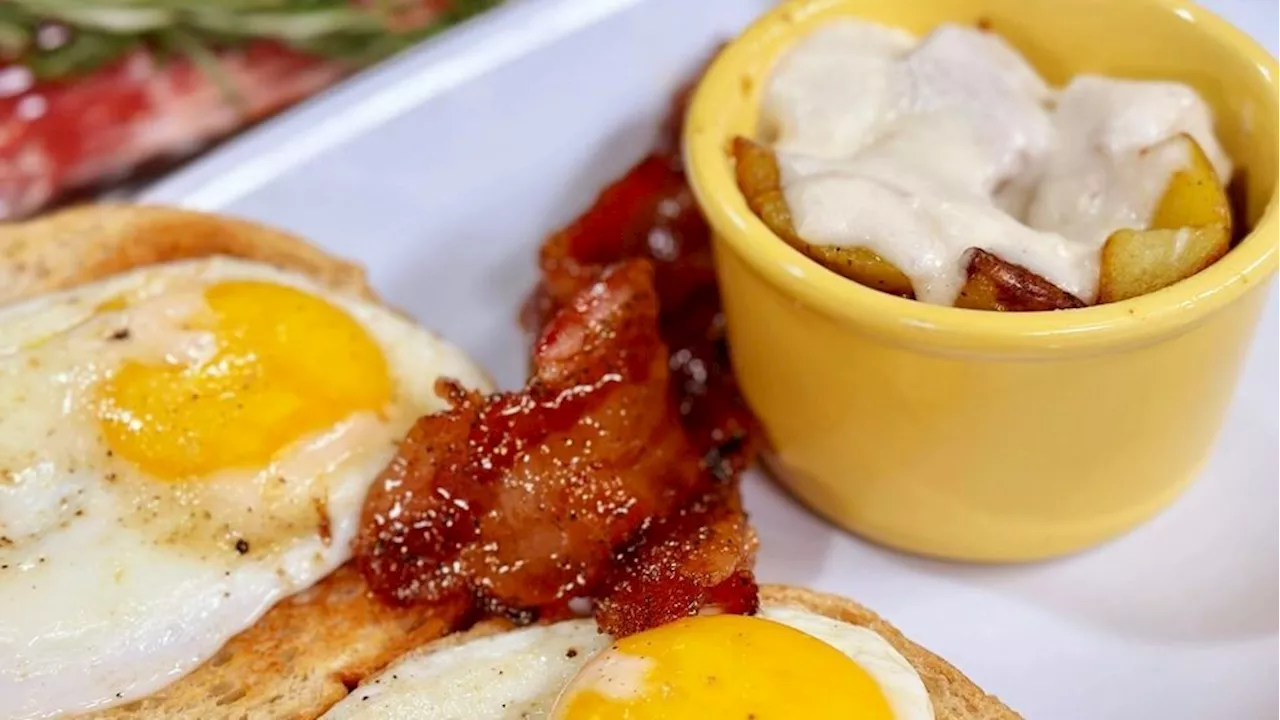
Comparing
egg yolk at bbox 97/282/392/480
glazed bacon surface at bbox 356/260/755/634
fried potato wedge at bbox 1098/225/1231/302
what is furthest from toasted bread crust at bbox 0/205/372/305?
fried potato wedge at bbox 1098/225/1231/302

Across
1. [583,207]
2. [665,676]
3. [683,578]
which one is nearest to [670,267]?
[583,207]

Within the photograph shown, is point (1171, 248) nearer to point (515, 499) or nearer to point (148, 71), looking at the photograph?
point (515, 499)

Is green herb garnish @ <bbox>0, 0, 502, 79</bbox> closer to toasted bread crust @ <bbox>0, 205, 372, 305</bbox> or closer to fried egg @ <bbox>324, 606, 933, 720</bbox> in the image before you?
toasted bread crust @ <bbox>0, 205, 372, 305</bbox>

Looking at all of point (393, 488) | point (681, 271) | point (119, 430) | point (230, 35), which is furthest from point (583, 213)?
point (230, 35)

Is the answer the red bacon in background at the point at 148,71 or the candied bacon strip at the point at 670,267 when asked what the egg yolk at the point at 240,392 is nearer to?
the candied bacon strip at the point at 670,267

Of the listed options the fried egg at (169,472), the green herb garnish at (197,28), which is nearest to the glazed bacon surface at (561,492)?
the fried egg at (169,472)

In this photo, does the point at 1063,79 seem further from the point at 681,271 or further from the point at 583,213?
the point at 583,213

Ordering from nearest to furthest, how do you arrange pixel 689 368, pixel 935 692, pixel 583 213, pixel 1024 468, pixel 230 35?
pixel 935 692 < pixel 1024 468 < pixel 689 368 < pixel 583 213 < pixel 230 35
